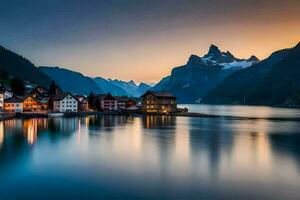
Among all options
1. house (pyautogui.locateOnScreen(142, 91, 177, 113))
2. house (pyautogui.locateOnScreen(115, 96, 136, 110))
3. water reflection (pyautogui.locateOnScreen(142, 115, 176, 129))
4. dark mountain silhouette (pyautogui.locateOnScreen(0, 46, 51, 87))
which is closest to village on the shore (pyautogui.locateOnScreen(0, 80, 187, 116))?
house (pyautogui.locateOnScreen(142, 91, 177, 113))

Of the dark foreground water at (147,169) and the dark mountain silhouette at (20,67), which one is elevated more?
the dark mountain silhouette at (20,67)

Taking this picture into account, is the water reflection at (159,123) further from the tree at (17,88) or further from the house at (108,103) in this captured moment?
the tree at (17,88)

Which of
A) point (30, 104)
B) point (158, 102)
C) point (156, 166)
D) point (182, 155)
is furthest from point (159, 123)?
point (30, 104)

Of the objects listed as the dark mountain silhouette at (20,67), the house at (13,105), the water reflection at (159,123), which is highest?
the dark mountain silhouette at (20,67)

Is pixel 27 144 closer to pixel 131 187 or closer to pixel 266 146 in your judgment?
pixel 131 187

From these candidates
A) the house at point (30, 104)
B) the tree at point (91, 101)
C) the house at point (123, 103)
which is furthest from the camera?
the house at point (123, 103)

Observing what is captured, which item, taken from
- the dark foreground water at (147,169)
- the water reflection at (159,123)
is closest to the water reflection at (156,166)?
the dark foreground water at (147,169)

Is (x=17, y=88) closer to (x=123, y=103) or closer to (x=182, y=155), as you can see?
(x=123, y=103)

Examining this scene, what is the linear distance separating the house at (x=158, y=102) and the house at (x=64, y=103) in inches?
720

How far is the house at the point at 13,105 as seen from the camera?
74.8 meters

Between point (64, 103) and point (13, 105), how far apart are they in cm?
1240

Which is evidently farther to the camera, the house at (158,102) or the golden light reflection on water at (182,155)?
the house at (158,102)

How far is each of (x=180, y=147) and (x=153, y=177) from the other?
12.3 m

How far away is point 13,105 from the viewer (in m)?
75.4
